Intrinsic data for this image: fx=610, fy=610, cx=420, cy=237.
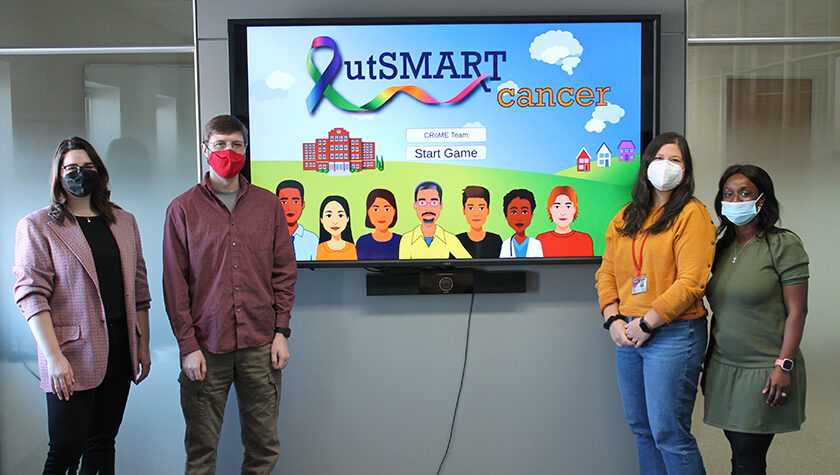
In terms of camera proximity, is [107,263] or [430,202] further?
[430,202]

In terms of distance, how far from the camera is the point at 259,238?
228 cm

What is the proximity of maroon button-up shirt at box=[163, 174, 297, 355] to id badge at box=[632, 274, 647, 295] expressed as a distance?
1.37 meters

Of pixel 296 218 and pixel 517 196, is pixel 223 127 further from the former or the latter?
pixel 517 196

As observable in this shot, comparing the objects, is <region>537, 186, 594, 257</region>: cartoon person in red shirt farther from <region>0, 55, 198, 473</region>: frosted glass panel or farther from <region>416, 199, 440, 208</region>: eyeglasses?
<region>0, 55, 198, 473</region>: frosted glass panel

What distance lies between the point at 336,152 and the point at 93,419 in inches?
54.2

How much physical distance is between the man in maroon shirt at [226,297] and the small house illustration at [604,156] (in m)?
1.38

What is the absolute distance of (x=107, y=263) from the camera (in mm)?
2125

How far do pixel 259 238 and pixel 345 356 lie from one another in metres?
0.77

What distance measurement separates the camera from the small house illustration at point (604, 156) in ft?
8.69

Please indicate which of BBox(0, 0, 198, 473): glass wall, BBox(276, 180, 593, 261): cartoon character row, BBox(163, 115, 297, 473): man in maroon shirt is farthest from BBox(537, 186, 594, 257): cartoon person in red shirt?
BBox(0, 0, 198, 473): glass wall

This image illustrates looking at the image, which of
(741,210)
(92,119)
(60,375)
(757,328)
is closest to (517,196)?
(741,210)

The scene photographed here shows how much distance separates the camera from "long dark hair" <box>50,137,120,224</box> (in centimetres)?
208

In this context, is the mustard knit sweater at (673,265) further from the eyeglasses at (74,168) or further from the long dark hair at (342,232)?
the eyeglasses at (74,168)

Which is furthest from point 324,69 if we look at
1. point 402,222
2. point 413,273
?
point 413,273
